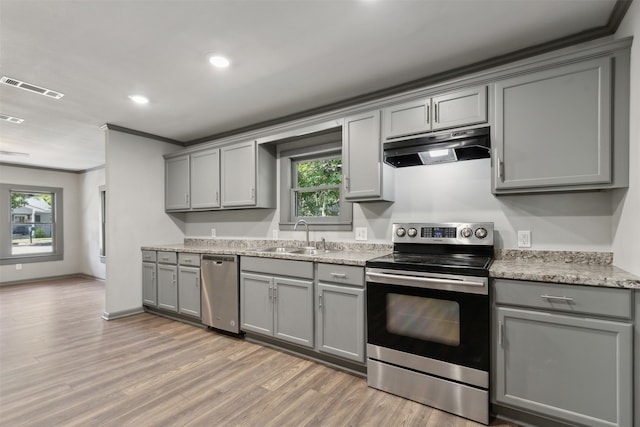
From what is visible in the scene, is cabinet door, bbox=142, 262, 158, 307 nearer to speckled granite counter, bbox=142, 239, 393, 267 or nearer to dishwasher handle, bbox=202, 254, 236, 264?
speckled granite counter, bbox=142, 239, 393, 267

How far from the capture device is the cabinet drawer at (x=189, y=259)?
11.7 ft

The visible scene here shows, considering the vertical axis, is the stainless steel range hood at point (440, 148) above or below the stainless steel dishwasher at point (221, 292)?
above

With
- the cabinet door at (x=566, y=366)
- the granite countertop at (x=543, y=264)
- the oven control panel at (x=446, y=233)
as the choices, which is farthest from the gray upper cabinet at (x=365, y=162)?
the cabinet door at (x=566, y=366)

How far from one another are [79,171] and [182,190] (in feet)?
14.7

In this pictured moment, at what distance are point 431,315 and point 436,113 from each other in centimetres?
146

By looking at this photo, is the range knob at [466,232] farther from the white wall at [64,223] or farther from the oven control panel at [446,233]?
the white wall at [64,223]

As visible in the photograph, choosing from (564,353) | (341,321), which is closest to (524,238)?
(564,353)

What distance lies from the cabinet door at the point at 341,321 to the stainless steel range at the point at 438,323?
0.11 metres

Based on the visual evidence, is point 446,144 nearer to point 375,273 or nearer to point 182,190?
point 375,273

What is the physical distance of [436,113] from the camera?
2.35 metres

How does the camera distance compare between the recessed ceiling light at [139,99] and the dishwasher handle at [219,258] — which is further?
the dishwasher handle at [219,258]

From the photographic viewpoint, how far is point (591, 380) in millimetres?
1641

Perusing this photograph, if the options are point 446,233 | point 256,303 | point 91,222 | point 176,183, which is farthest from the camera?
point 91,222

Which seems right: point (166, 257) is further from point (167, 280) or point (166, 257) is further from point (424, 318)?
point (424, 318)
